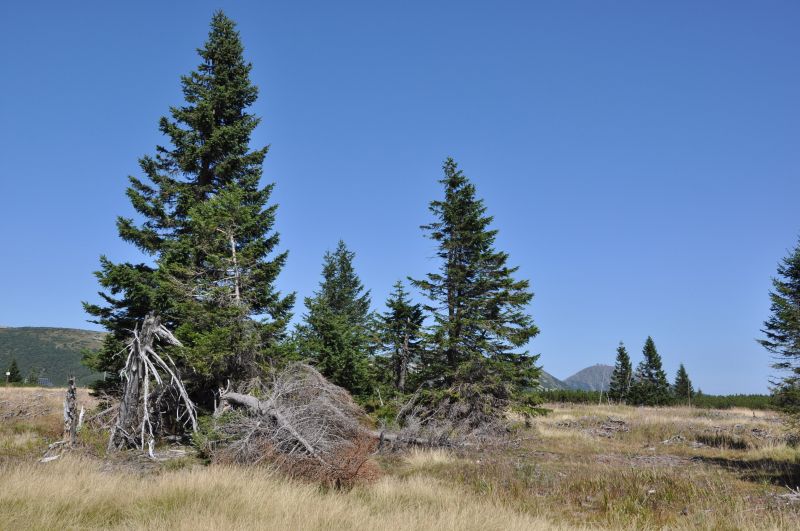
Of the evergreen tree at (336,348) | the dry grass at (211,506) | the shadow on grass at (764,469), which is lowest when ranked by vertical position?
the shadow on grass at (764,469)

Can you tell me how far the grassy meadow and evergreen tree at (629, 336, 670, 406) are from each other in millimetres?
43739

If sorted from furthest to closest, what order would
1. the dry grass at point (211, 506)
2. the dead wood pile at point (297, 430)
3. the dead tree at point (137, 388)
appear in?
the dead tree at point (137, 388)
the dead wood pile at point (297, 430)
the dry grass at point (211, 506)

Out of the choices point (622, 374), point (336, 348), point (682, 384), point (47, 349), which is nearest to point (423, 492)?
point (336, 348)

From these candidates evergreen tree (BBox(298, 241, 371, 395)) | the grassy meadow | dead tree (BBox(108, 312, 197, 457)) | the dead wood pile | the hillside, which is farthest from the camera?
the hillside

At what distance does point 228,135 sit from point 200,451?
11096 millimetres

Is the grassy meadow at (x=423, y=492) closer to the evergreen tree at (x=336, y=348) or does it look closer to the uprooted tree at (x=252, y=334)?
the uprooted tree at (x=252, y=334)

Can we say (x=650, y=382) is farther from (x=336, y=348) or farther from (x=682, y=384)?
(x=336, y=348)

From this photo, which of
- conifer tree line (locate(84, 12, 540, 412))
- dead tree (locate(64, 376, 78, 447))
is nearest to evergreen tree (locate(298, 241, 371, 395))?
conifer tree line (locate(84, 12, 540, 412))

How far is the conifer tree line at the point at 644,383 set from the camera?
58.1 m

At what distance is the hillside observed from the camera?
12838cm

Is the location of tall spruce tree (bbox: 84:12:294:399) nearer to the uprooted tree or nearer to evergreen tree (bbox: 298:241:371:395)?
the uprooted tree

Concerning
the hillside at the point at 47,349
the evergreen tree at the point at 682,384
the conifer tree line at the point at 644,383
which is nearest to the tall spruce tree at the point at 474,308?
the conifer tree line at the point at 644,383

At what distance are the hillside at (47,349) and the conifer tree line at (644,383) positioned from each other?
121373 millimetres

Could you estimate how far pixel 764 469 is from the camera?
1428cm
